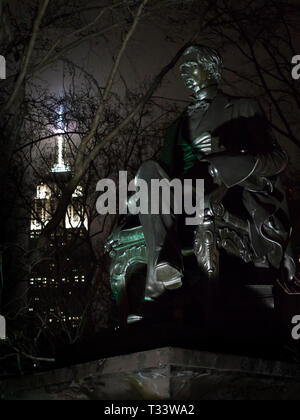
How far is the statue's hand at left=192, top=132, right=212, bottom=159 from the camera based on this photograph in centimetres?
530

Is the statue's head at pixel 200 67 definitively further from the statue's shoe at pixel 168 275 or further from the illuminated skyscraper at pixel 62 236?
the illuminated skyscraper at pixel 62 236

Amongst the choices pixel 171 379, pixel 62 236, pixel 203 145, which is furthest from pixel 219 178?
pixel 62 236

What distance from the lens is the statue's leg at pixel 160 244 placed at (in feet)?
14.4

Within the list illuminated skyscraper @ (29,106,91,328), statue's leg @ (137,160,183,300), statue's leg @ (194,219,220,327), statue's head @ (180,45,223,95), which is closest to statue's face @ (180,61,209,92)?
statue's head @ (180,45,223,95)

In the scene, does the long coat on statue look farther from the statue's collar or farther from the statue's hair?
the statue's hair

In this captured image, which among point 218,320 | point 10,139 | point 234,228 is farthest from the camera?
point 10,139

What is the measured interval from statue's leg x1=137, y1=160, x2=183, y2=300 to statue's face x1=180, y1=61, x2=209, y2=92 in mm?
1183

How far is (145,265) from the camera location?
4.95 m

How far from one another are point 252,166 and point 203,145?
682 millimetres

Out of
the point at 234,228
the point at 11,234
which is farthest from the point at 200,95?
the point at 11,234

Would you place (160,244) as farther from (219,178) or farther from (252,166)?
(252,166)

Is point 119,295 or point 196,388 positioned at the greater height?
point 119,295

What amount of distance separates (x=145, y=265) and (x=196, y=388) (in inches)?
52.7
